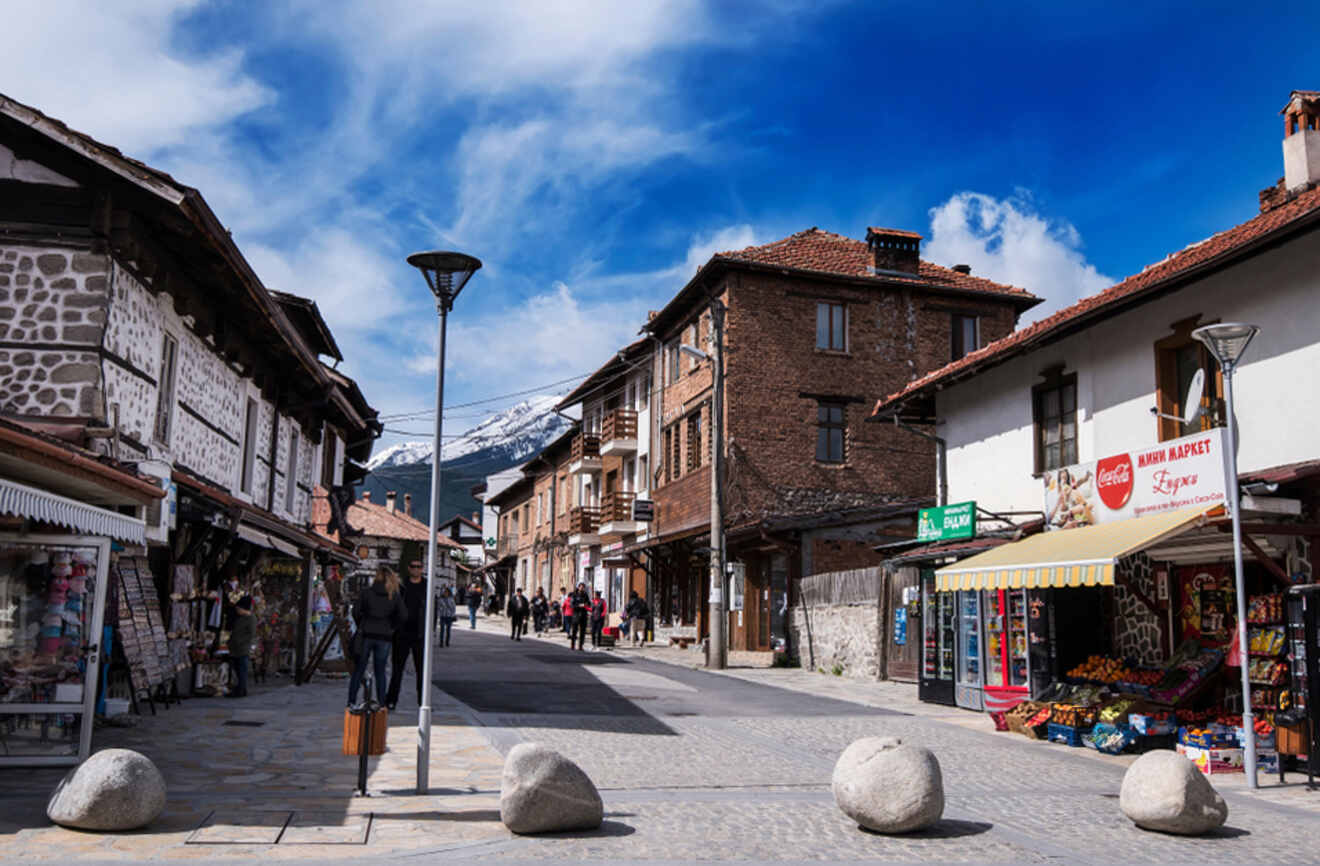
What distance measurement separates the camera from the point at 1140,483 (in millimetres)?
13453

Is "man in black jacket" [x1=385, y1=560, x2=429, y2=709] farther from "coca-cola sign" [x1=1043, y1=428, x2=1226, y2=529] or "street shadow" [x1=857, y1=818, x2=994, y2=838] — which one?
"coca-cola sign" [x1=1043, y1=428, x2=1226, y2=529]

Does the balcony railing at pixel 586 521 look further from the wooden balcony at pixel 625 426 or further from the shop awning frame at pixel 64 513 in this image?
the shop awning frame at pixel 64 513

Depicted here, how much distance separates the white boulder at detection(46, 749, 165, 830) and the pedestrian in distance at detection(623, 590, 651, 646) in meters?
28.6

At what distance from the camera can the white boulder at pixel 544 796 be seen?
7.43 m

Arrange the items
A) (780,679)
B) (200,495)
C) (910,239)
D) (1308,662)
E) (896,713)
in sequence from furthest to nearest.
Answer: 1. (910,239)
2. (780,679)
3. (896,713)
4. (200,495)
5. (1308,662)

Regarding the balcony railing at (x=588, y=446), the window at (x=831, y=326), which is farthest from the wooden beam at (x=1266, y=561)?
→ the balcony railing at (x=588, y=446)

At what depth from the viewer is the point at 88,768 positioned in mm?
7164

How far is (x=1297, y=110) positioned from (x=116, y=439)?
14522 millimetres

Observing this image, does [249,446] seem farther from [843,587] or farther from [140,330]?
[843,587]

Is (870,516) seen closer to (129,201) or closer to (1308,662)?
(1308,662)

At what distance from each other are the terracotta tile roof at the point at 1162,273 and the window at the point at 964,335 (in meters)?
13.8

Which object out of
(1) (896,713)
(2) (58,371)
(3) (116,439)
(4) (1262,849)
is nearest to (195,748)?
(3) (116,439)

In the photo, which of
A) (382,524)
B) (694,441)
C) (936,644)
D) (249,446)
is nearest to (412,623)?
(249,446)

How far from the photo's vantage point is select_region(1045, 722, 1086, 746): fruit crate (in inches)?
525
